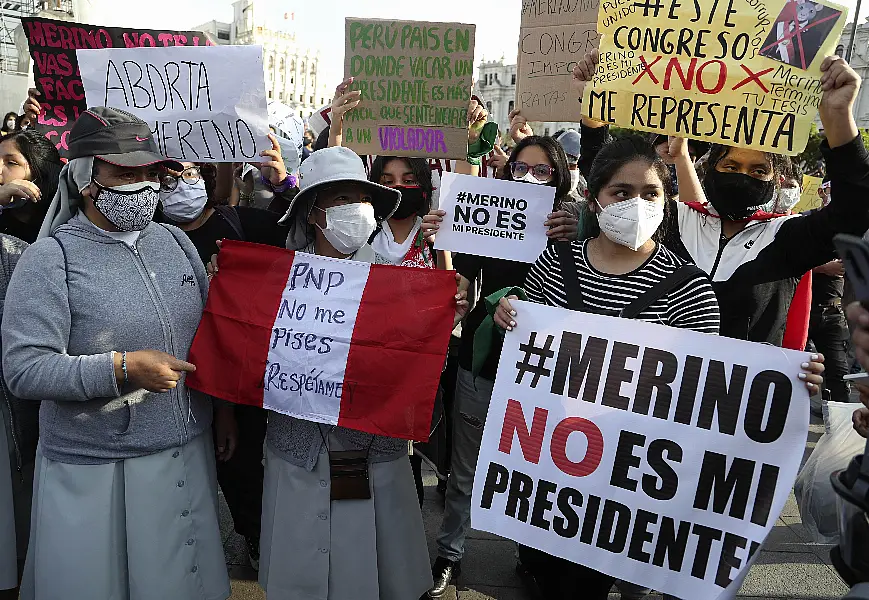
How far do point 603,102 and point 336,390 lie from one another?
1.76 m

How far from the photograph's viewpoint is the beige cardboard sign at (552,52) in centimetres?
375

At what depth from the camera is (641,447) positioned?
222 cm

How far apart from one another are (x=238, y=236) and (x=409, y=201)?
947mm

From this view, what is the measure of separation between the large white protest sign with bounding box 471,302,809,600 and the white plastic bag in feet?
0.69

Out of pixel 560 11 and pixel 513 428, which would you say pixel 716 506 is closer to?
pixel 513 428

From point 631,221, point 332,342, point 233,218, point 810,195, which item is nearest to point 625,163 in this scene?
point 631,221

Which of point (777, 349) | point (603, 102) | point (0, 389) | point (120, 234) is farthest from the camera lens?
point (603, 102)

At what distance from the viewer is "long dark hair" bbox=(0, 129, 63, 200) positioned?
Result: 3244 millimetres

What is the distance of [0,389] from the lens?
2.61 metres

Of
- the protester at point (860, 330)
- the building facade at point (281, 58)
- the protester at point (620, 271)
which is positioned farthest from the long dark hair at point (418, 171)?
the building facade at point (281, 58)

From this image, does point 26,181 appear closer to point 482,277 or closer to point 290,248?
point 290,248

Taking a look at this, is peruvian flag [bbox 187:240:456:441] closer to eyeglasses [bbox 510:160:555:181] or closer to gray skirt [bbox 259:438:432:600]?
gray skirt [bbox 259:438:432:600]

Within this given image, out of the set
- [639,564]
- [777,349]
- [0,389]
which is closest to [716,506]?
[639,564]

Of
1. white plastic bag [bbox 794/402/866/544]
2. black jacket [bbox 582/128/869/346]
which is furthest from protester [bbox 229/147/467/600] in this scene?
white plastic bag [bbox 794/402/866/544]
